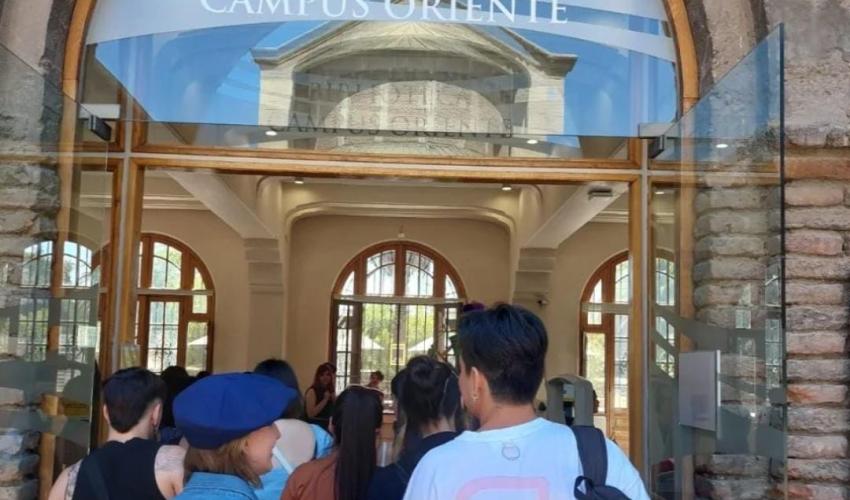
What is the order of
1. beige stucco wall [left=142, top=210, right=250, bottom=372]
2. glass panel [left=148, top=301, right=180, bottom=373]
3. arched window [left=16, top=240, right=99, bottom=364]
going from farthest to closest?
1. glass panel [left=148, top=301, right=180, bottom=373]
2. beige stucco wall [left=142, top=210, right=250, bottom=372]
3. arched window [left=16, top=240, right=99, bottom=364]

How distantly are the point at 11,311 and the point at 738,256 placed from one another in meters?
2.57

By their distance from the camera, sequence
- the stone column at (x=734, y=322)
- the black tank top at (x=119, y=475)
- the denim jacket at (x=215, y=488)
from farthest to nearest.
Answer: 1. the stone column at (x=734, y=322)
2. the black tank top at (x=119, y=475)
3. the denim jacket at (x=215, y=488)

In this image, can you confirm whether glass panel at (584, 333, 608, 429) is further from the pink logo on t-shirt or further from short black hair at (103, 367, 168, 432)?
the pink logo on t-shirt

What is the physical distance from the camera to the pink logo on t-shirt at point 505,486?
5.16 feet

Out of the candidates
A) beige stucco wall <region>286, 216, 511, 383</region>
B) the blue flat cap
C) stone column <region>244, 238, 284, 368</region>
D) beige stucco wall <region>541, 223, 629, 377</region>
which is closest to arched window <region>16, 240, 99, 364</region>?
the blue flat cap

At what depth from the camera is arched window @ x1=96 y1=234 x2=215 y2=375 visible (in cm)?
1242

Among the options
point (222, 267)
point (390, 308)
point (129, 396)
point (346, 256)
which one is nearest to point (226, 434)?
point (129, 396)

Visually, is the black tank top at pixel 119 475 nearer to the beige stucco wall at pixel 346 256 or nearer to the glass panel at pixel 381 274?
the beige stucco wall at pixel 346 256

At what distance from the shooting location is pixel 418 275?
1322 centimetres

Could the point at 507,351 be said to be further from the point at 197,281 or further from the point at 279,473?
the point at 197,281

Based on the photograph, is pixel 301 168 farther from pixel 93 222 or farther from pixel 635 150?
pixel 635 150

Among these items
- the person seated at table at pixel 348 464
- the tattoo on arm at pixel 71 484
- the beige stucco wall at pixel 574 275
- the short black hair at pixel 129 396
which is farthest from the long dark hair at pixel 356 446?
the beige stucco wall at pixel 574 275

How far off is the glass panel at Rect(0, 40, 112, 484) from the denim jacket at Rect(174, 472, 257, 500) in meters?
1.89

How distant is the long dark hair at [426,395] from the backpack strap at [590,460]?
1.03 meters
